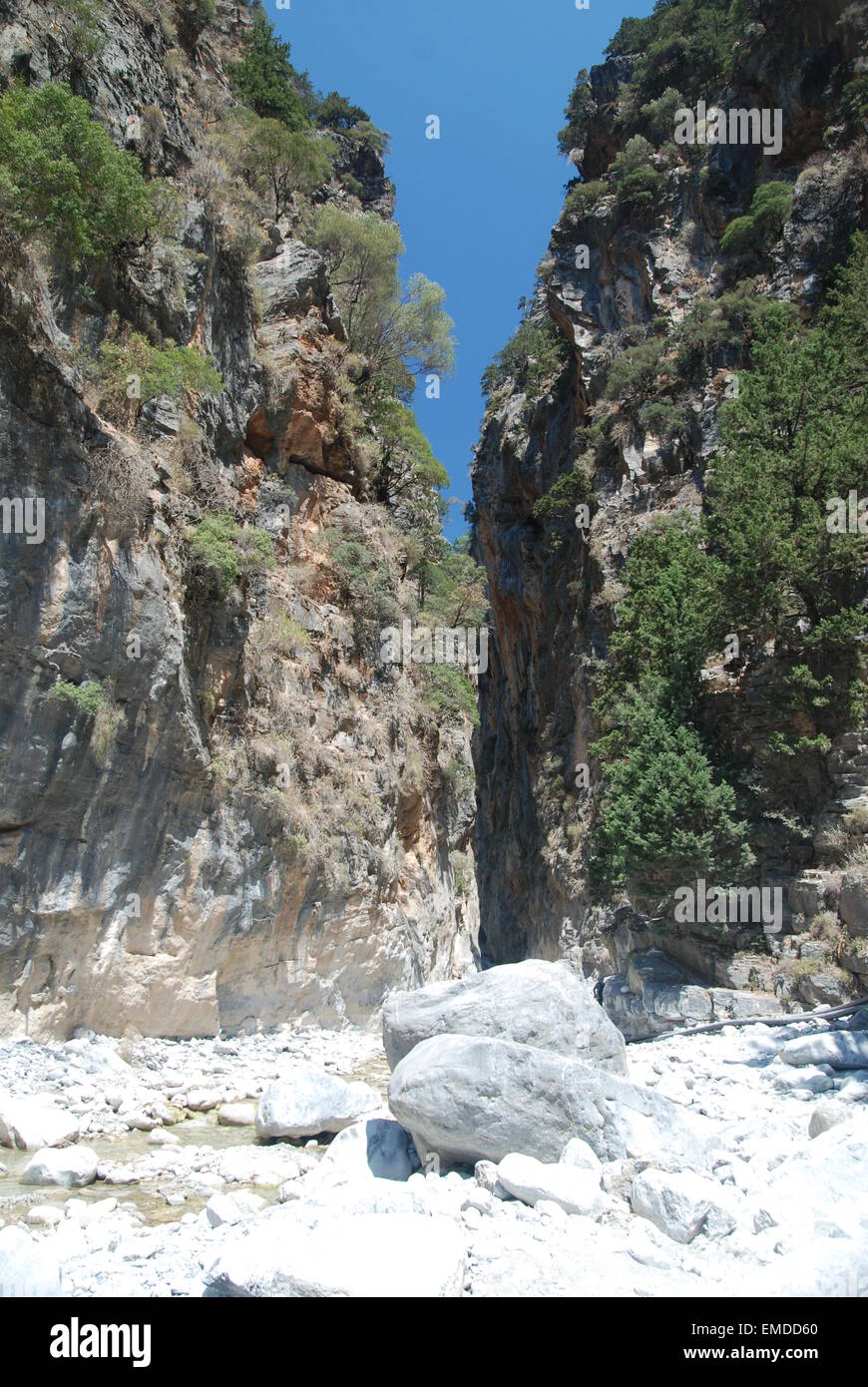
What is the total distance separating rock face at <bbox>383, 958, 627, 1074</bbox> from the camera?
6.91 m

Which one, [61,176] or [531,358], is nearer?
[61,176]

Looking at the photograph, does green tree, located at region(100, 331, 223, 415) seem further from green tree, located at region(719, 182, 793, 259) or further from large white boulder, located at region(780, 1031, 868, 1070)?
green tree, located at region(719, 182, 793, 259)

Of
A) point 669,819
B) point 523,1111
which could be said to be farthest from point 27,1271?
point 669,819

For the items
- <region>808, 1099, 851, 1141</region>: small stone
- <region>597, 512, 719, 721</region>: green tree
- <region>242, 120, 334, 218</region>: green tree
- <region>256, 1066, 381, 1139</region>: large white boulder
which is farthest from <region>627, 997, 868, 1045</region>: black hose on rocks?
<region>242, 120, 334, 218</region>: green tree

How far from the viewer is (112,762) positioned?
10.6 m

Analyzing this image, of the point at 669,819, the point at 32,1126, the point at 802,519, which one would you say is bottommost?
the point at 32,1126

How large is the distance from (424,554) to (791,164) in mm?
19114

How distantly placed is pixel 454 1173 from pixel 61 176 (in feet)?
39.5

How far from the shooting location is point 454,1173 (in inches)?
231

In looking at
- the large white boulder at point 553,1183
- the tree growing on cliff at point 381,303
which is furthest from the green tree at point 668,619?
the large white boulder at point 553,1183

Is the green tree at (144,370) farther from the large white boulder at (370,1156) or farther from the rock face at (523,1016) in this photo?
the large white boulder at (370,1156)

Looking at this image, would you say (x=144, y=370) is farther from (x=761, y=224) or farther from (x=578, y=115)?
(x=578, y=115)

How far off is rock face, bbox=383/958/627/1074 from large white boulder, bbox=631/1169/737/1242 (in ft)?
6.05

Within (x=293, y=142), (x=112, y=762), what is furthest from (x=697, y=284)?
(x=112, y=762)
